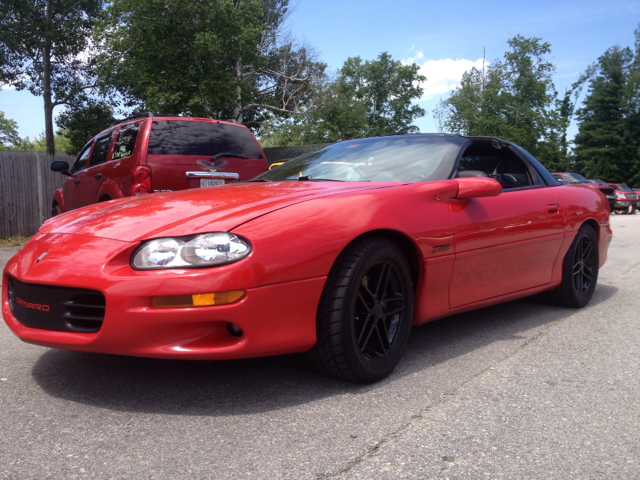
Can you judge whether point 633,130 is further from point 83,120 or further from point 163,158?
point 163,158

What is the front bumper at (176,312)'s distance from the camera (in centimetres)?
227

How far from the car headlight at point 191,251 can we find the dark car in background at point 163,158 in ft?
11.5

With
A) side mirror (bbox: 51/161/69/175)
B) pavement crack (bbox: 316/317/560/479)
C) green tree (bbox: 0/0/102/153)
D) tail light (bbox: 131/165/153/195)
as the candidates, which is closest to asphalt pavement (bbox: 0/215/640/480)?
pavement crack (bbox: 316/317/560/479)

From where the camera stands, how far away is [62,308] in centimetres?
243

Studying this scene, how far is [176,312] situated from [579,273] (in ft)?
11.6

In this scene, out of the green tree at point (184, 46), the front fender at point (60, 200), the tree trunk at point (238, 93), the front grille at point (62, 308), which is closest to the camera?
the front grille at point (62, 308)

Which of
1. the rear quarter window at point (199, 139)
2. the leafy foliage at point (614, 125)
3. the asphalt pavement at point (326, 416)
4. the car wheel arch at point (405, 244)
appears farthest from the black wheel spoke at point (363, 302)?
the leafy foliage at point (614, 125)

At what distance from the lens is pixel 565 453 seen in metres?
2.08

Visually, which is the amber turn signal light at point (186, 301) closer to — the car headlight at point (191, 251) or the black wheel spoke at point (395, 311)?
the car headlight at point (191, 251)

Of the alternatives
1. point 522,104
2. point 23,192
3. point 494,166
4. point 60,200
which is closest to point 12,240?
point 23,192

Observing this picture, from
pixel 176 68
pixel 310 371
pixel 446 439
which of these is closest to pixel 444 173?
pixel 310 371

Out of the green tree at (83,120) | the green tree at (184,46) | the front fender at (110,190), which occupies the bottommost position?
the front fender at (110,190)

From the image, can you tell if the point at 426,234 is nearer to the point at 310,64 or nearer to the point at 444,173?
the point at 444,173

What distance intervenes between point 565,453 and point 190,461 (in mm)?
1365
